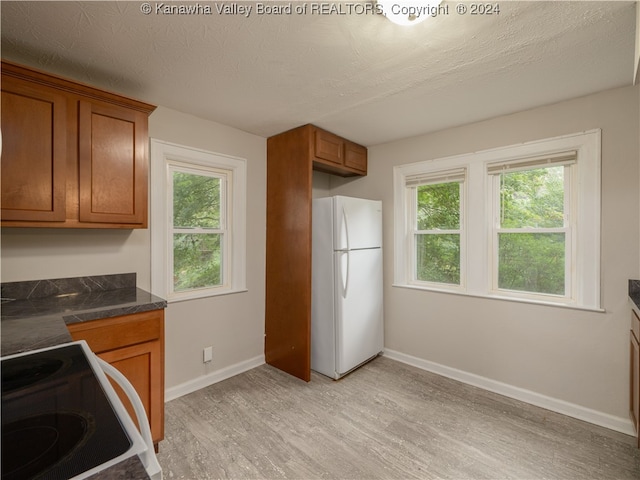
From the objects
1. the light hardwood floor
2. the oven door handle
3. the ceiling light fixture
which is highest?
the ceiling light fixture

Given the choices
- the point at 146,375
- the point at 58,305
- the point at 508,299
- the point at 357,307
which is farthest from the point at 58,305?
the point at 508,299

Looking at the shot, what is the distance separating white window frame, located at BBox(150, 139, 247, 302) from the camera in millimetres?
2471

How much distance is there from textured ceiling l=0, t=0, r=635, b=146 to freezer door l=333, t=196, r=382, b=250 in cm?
84

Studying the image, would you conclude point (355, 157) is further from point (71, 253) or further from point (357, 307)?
point (71, 253)

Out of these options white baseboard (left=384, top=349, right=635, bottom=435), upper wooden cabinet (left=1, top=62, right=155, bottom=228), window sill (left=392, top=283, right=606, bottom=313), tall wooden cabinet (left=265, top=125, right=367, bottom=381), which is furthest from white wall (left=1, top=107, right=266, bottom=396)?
white baseboard (left=384, top=349, right=635, bottom=435)

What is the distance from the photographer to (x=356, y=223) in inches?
118

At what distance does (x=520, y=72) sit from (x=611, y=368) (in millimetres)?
2102

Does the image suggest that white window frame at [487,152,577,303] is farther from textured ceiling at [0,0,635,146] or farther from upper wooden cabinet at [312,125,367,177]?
upper wooden cabinet at [312,125,367,177]

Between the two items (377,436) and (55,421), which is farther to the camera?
(377,436)

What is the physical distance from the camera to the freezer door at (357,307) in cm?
285

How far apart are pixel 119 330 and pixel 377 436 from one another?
174cm

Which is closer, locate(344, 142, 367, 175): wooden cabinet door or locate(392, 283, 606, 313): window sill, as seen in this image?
locate(392, 283, 606, 313): window sill

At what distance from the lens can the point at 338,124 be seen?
284 centimetres

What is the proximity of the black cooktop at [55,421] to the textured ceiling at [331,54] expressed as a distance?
1.51 meters
